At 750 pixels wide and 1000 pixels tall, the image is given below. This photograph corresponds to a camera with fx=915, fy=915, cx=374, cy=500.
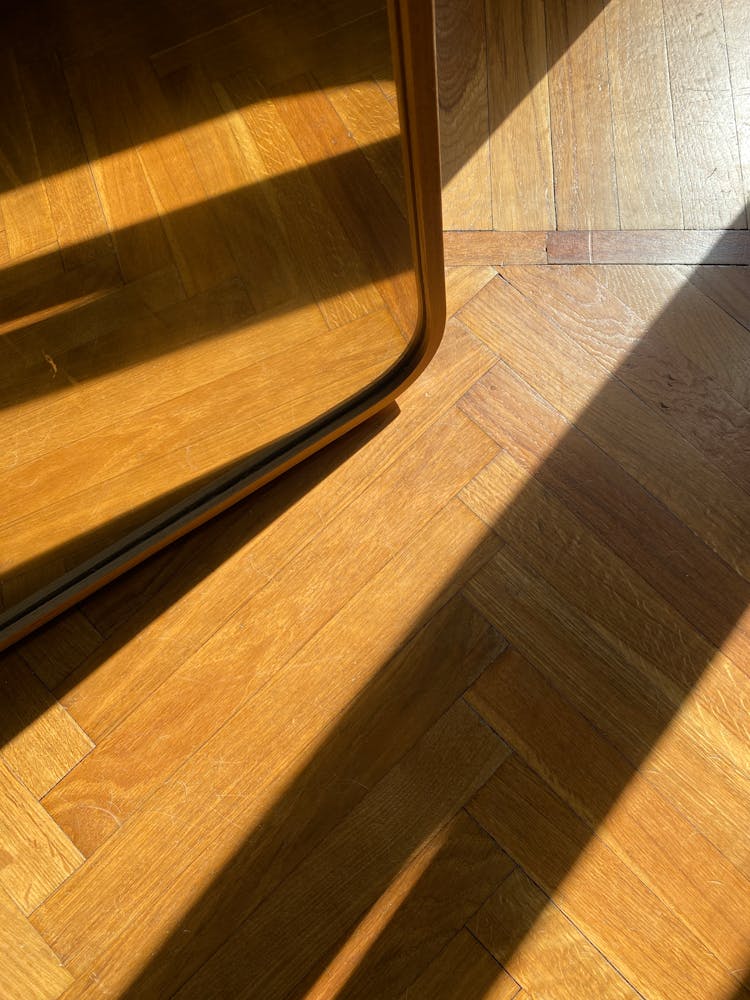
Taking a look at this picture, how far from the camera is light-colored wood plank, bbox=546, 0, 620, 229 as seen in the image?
3.24 feet

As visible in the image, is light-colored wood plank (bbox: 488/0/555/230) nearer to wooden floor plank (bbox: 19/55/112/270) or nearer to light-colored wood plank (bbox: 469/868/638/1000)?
wooden floor plank (bbox: 19/55/112/270)

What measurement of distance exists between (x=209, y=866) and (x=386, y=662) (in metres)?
0.23

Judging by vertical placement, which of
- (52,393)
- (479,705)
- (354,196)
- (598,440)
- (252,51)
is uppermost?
(252,51)

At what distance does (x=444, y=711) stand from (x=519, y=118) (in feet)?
2.18

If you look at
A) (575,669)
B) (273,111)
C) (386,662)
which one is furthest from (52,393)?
(575,669)

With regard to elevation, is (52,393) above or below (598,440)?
above

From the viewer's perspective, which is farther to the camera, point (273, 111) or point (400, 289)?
point (400, 289)

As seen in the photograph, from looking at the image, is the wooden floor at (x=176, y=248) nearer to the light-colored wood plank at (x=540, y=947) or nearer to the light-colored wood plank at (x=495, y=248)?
the light-colored wood plank at (x=495, y=248)

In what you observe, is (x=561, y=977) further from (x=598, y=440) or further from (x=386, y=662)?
(x=598, y=440)

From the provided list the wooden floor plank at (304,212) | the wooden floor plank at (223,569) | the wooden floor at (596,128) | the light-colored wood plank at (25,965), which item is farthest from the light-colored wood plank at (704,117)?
the light-colored wood plank at (25,965)

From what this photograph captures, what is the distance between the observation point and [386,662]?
0.83 m

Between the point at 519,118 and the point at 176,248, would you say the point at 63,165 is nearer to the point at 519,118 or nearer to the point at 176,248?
the point at 176,248

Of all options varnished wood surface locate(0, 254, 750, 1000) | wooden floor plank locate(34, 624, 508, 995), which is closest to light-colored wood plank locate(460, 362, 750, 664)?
varnished wood surface locate(0, 254, 750, 1000)

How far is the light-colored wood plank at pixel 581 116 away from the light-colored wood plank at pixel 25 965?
0.85 m
